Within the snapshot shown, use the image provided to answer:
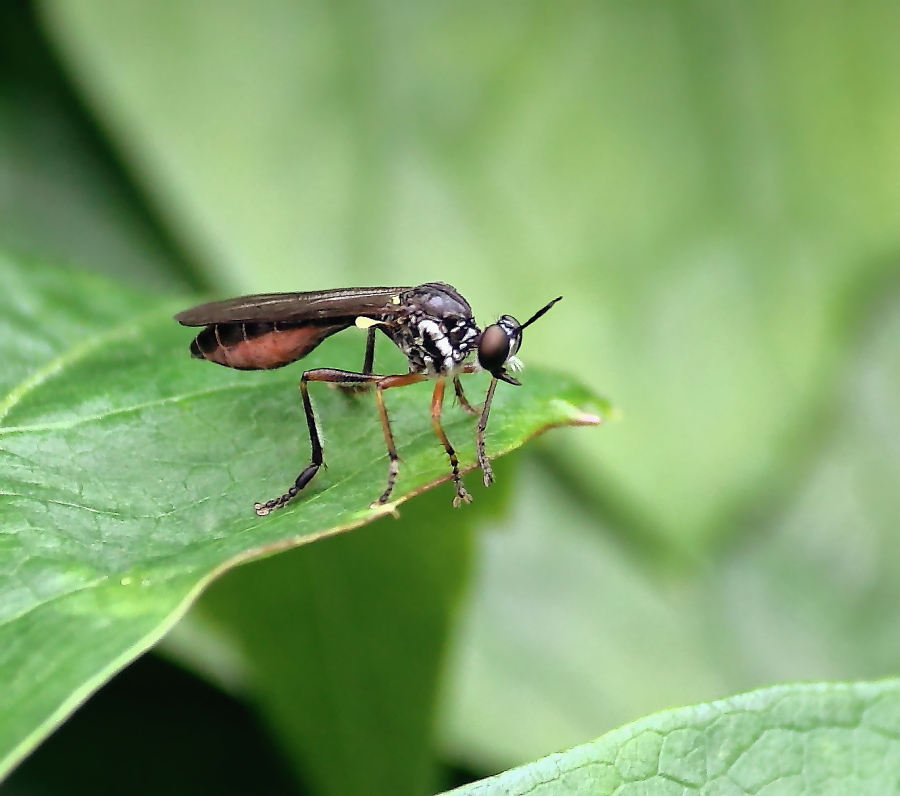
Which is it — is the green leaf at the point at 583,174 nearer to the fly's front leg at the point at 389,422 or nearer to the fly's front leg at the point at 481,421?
the fly's front leg at the point at 481,421

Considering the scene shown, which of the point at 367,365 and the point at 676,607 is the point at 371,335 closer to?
the point at 367,365

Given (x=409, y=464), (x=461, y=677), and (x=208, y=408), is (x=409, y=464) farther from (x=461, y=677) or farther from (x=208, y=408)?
(x=461, y=677)

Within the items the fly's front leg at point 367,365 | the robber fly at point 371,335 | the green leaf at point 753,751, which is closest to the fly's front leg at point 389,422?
the robber fly at point 371,335

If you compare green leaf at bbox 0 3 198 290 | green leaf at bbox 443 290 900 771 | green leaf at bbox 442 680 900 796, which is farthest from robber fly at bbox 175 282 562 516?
green leaf at bbox 0 3 198 290

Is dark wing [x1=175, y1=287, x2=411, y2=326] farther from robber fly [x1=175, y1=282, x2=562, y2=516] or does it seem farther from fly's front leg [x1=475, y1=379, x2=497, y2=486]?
fly's front leg [x1=475, y1=379, x2=497, y2=486]

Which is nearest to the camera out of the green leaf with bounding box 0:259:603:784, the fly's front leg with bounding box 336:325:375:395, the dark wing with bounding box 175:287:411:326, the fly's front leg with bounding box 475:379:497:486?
the green leaf with bounding box 0:259:603:784

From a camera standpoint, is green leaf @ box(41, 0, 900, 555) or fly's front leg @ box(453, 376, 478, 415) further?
green leaf @ box(41, 0, 900, 555)

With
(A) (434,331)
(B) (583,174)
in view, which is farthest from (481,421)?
(B) (583,174)
